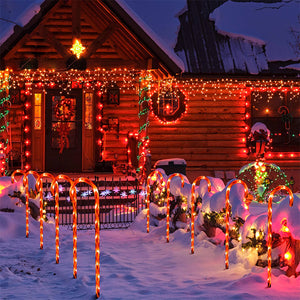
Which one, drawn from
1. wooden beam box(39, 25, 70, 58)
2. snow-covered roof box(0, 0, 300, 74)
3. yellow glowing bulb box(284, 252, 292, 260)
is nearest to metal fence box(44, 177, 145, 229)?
wooden beam box(39, 25, 70, 58)

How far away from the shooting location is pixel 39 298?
5.77m

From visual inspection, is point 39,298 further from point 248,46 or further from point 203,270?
point 248,46

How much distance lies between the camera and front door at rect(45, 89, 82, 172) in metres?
16.5

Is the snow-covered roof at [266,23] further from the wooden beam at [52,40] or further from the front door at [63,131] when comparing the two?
the wooden beam at [52,40]

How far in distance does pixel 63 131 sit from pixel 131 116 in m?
2.21

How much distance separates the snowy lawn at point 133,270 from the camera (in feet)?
19.5

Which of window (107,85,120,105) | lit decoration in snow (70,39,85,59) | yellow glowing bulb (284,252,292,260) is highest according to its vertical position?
lit decoration in snow (70,39,85,59)

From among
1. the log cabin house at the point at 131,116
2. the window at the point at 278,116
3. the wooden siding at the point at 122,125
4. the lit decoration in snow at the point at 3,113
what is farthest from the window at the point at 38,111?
the window at the point at 278,116

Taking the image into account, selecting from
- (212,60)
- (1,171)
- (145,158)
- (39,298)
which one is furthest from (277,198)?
(39,298)

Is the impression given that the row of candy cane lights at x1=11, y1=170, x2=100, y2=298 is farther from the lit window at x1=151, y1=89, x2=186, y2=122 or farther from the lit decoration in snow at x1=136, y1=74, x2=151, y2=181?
the lit window at x1=151, y1=89, x2=186, y2=122

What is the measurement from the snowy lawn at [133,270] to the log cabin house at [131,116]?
607 cm

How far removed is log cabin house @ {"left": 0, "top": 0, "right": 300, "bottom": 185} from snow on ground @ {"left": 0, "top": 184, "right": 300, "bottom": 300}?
6.04 m

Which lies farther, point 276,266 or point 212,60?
point 212,60

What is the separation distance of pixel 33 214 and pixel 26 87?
7.01 m
